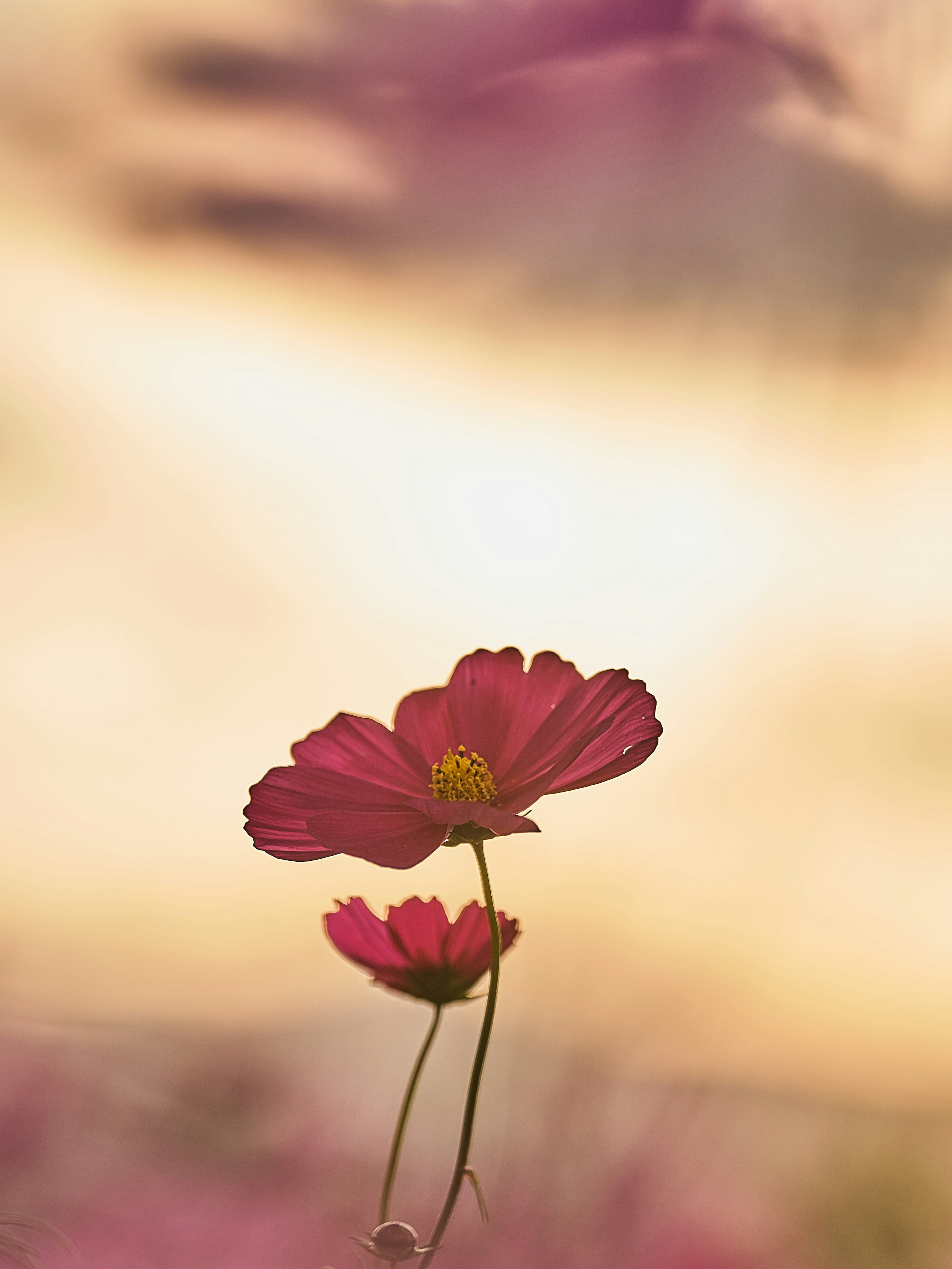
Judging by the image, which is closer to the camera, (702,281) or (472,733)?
(472,733)

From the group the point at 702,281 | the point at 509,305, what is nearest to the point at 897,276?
the point at 702,281

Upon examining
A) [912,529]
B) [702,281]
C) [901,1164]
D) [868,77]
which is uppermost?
[868,77]

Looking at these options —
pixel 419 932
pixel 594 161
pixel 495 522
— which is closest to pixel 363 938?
pixel 419 932

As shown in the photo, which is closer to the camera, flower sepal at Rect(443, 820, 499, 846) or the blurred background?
flower sepal at Rect(443, 820, 499, 846)

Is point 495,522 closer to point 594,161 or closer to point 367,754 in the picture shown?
point 594,161

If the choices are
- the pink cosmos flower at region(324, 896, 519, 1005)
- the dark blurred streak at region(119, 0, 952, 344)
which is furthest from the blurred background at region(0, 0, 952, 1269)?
the pink cosmos flower at region(324, 896, 519, 1005)

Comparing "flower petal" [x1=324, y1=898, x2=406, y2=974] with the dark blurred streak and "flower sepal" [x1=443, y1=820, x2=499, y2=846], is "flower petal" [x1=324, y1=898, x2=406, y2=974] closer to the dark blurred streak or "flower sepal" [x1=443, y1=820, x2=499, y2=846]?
"flower sepal" [x1=443, y1=820, x2=499, y2=846]

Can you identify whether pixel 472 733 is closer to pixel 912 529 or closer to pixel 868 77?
pixel 912 529
